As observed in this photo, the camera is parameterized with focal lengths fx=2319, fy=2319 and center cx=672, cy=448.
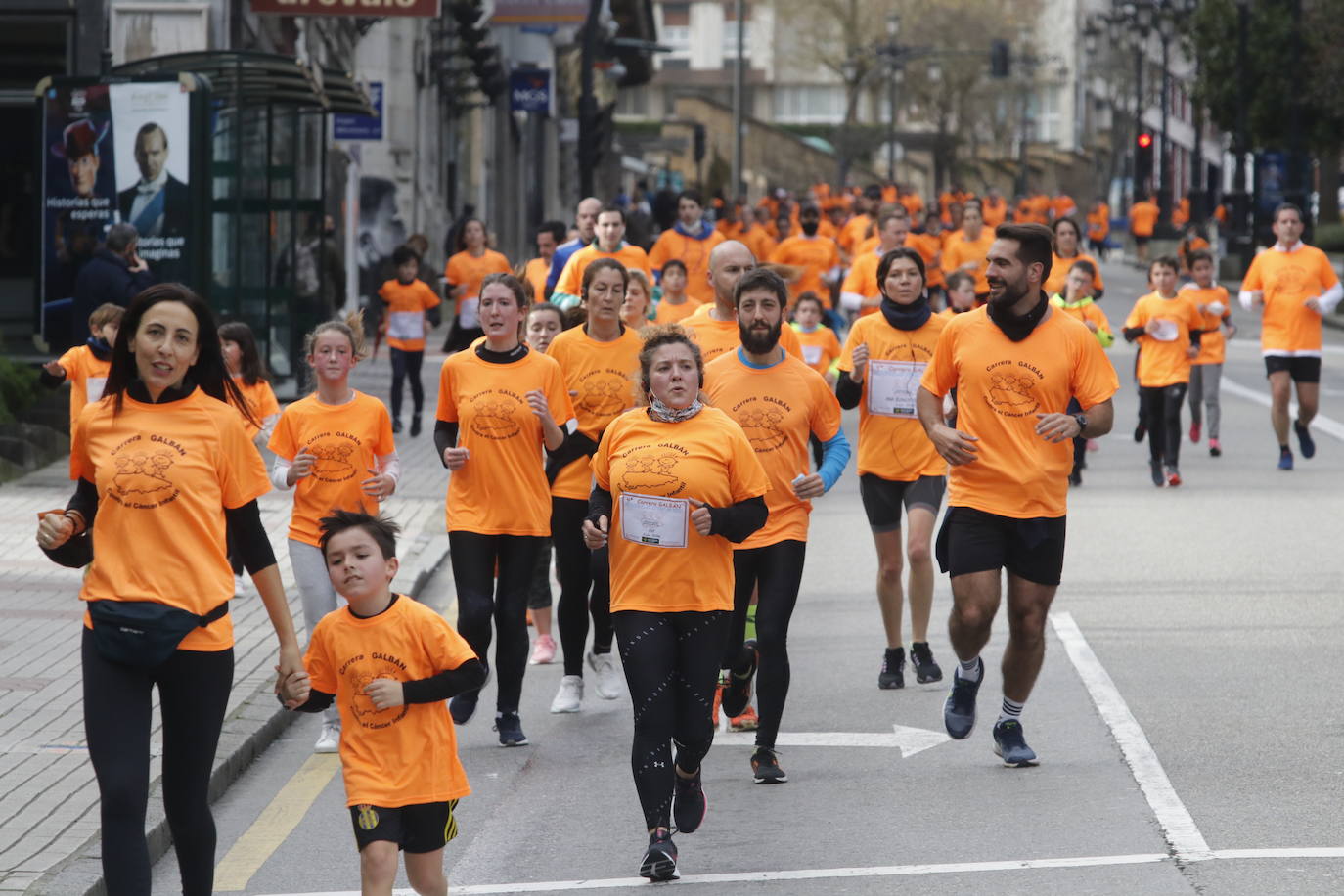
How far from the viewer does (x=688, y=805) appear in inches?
276

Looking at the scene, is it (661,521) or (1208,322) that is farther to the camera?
(1208,322)

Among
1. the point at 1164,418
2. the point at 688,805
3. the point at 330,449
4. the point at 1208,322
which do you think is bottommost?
the point at 688,805

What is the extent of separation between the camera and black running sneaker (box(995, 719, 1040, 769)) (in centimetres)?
810

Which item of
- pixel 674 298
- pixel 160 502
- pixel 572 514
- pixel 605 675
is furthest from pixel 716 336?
pixel 160 502

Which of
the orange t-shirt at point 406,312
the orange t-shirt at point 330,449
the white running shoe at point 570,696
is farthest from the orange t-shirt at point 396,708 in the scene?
the orange t-shirt at point 406,312

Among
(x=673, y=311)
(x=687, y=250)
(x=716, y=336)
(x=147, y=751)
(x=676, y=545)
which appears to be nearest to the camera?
(x=147, y=751)

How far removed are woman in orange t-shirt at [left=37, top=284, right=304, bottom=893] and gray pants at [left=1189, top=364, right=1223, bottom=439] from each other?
13.0 meters

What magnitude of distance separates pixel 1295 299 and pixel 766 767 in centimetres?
1031

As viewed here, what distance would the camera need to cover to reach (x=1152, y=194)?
71688 millimetres

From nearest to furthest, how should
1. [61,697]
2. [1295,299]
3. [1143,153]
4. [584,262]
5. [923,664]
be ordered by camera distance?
[61,697] → [923,664] → [584,262] → [1295,299] → [1143,153]

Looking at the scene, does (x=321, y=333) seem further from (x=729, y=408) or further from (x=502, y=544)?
(x=729, y=408)

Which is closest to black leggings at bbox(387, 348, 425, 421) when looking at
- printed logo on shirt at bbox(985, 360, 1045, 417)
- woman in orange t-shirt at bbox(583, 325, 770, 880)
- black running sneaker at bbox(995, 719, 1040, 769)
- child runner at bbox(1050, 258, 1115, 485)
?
child runner at bbox(1050, 258, 1115, 485)

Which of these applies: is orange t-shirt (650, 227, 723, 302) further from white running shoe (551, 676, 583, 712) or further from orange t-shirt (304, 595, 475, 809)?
orange t-shirt (304, 595, 475, 809)

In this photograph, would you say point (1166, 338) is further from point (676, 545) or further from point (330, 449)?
point (676, 545)
